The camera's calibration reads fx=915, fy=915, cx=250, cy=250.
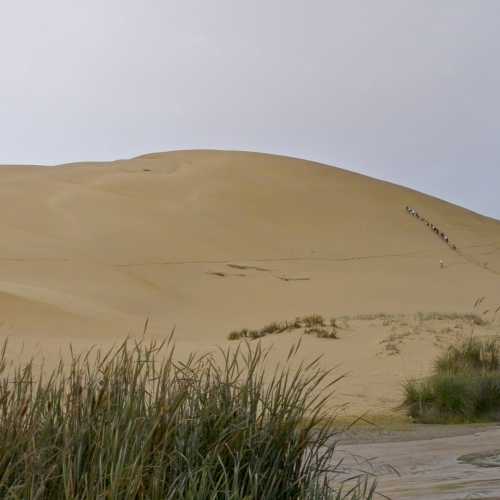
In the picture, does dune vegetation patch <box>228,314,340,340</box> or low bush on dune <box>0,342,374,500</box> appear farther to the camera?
dune vegetation patch <box>228,314,340,340</box>

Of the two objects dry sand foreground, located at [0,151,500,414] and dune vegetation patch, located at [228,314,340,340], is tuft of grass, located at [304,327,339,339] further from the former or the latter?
dry sand foreground, located at [0,151,500,414]

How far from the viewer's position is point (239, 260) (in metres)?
33.8

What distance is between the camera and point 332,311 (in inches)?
998

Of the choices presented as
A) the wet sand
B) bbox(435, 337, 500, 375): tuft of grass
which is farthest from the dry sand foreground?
the wet sand

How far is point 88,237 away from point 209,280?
21.3ft

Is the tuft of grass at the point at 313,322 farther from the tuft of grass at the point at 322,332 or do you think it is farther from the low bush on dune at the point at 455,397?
the low bush on dune at the point at 455,397

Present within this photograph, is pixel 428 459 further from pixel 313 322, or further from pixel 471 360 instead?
pixel 313 322

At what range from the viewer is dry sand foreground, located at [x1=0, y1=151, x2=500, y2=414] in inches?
649

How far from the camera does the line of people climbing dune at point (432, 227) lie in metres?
41.4

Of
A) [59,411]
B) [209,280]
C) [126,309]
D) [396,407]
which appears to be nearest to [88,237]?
[209,280]

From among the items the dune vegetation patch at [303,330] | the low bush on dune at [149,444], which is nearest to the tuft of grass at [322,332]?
the dune vegetation patch at [303,330]

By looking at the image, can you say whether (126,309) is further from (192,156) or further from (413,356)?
(192,156)

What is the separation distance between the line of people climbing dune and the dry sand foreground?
478 mm

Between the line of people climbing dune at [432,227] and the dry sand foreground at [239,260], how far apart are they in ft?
1.57
